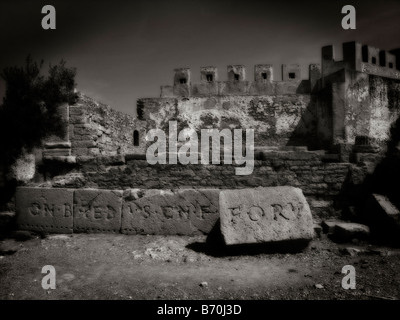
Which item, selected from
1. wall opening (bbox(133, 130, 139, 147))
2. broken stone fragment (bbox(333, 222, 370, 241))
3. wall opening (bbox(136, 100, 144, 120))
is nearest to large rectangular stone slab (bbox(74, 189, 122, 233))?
broken stone fragment (bbox(333, 222, 370, 241))

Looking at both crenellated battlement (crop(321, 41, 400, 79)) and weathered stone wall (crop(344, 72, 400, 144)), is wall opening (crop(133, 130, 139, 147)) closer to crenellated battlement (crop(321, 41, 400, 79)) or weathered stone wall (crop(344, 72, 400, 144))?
weathered stone wall (crop(344, 72, 400, 144))

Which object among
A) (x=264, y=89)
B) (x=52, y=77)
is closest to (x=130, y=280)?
(x=52, y=77)

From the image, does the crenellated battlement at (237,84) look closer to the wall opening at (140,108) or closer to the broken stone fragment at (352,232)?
the wall opening at (140,108)

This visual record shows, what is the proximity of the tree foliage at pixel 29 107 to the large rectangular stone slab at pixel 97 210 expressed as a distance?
2.31 m

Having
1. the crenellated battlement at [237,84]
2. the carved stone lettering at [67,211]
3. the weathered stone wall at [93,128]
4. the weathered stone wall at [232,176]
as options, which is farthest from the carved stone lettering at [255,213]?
the crenellated battlement at [237,84]

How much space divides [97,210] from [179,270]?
87.5 inches

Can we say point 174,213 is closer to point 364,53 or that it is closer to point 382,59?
point 364,53

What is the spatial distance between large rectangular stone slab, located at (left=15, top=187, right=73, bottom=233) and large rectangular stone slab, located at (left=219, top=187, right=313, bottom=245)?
9.69 ft

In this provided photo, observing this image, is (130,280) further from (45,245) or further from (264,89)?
(264,89)

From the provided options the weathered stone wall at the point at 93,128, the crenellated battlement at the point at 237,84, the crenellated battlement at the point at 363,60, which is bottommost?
the weathered stone wall at the point at 93,128

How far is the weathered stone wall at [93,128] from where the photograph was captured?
6789 mm

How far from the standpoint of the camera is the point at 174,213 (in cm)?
498

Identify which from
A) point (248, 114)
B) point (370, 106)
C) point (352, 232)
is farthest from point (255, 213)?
point (248, 114)
